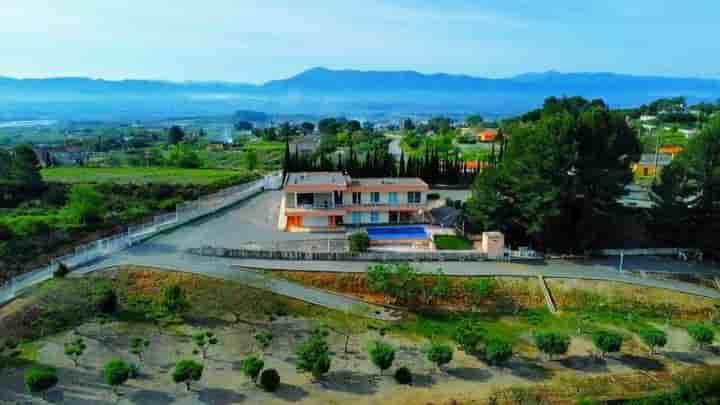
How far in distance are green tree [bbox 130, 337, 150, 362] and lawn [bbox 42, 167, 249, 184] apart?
33627 mm

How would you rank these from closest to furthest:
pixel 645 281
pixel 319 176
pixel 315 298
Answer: pixel 315 298, pixel 645 281, pixel 319 176

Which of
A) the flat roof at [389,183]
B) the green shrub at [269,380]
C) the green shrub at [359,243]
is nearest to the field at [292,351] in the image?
the green shrub at [269,380]

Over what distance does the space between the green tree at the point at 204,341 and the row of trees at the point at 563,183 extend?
17851mm

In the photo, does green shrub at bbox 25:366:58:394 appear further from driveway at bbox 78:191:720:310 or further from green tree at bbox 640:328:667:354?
green tree at bbox 640:328:667:354

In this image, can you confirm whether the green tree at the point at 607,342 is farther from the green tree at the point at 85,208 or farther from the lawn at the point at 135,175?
the lawn at the point at 135,175

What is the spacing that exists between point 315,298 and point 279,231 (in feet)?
32.8

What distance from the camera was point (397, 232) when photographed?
3347 cm

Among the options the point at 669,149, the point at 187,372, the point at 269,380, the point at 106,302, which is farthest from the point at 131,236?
the point at 669,149

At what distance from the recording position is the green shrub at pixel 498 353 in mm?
19609

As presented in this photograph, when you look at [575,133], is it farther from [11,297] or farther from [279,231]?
[11,297]

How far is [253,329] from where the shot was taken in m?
22.3

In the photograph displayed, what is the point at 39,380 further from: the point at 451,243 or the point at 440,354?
the point at 451,243

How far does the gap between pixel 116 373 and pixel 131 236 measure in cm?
1505

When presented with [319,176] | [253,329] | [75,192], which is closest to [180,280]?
[253,329]
